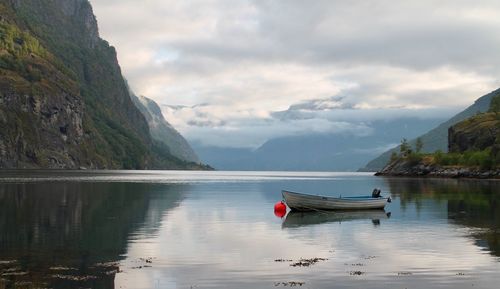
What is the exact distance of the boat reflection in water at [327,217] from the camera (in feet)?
273

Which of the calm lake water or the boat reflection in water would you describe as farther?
the boat reflection in water

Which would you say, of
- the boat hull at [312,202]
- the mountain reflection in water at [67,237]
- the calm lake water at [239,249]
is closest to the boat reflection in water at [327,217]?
the calm lake water at [239,249]

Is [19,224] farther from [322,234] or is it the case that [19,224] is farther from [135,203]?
[135,203]

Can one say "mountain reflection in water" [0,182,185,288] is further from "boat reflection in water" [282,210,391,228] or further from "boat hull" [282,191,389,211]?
"boat hull" [282,191,389,211]

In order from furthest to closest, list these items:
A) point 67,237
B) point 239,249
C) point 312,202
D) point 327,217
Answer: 1. point 312,202
2. point 327,217
3. point 67,237
4. point 239,249

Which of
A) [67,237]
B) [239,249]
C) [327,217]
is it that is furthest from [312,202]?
[67,237]

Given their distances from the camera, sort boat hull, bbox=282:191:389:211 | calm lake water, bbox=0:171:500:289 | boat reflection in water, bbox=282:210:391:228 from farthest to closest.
Result: boat hull, bbox=282:191:389:211, boat reflection in water, bbox=282:210:391:228, calm lake water, bbox=0:171:500:289

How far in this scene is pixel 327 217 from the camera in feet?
301

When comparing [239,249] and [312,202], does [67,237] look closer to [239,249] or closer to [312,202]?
[239,249]

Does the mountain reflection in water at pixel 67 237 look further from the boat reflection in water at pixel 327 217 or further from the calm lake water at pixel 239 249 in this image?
the boat reflection in water at pixel 327 217

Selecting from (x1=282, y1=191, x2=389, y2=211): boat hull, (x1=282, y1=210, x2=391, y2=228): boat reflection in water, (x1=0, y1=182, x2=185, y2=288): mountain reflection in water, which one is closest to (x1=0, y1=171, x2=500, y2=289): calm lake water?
(x1=0, y1=182, x2=185, y2=288): mountain reflection in water

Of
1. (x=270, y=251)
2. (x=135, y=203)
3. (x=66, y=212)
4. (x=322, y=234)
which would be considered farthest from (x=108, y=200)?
(x=270, y=251)

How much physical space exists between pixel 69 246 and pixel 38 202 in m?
51.7

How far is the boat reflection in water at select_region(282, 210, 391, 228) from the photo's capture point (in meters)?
83.1
